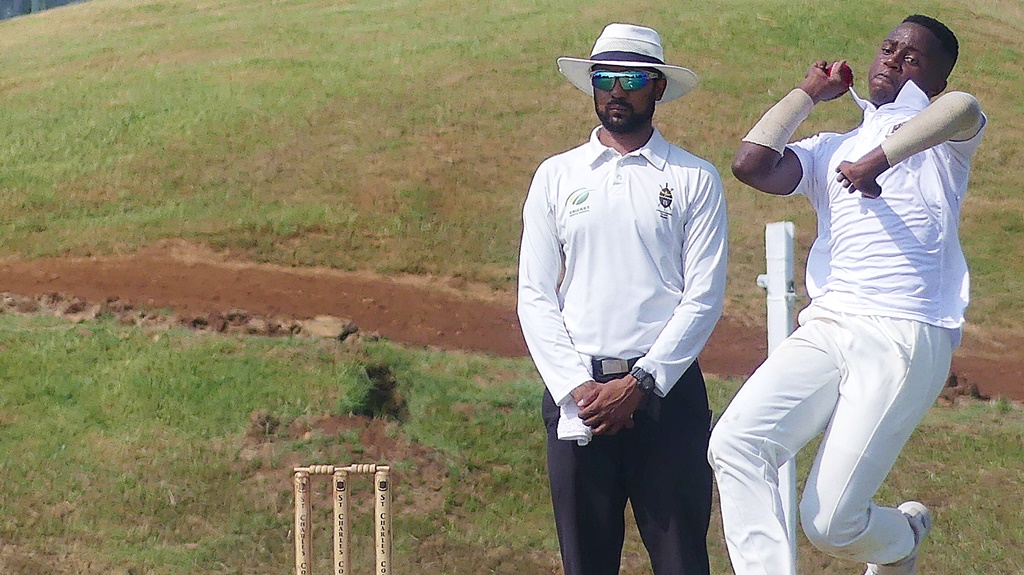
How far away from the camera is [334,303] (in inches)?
475

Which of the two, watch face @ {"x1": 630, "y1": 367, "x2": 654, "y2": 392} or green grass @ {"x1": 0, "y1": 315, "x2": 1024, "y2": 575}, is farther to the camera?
green grass @ {"x1": 0, "y1": 315, "x2": 1024, "y2": 575}

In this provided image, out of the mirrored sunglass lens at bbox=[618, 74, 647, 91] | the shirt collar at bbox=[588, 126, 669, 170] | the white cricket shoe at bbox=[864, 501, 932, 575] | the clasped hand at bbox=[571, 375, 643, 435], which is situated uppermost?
the mirrored sunglass lens at bbox=[618, 74, 647, 91]

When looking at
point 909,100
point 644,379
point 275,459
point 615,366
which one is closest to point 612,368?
point 615,366

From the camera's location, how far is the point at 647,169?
420cm

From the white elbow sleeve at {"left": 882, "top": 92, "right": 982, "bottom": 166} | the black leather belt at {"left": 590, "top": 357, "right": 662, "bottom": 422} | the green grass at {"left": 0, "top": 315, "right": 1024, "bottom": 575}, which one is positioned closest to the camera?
the white elbow sleeve at {"left": 882, "top": 92, "right": 982, "bottom": 166}

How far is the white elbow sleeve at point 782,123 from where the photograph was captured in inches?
165

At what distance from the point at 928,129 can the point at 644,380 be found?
1144 mm

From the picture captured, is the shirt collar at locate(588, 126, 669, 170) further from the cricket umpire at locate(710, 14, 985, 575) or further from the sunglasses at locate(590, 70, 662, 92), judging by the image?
the cricket umpire at locate(710, 14, 985, 575)

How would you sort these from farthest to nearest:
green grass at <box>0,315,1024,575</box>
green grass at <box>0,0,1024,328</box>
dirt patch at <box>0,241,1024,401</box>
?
green grass at <box>0,0,1024,328</box> → dirt patch at <box>0,241,1024,401</box> → green grass at <box>0,315,1024,575</box>

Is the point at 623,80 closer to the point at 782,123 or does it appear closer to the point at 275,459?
the point at 782,123

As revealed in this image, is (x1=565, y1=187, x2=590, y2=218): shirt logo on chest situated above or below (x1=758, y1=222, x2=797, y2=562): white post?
above

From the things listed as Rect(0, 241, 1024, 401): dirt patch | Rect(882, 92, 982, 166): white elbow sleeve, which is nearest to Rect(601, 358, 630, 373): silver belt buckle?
Rect(882, 92, 982, 166): white elbow sleeve

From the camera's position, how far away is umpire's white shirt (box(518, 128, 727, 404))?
160 inches

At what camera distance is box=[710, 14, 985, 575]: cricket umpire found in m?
3.92
